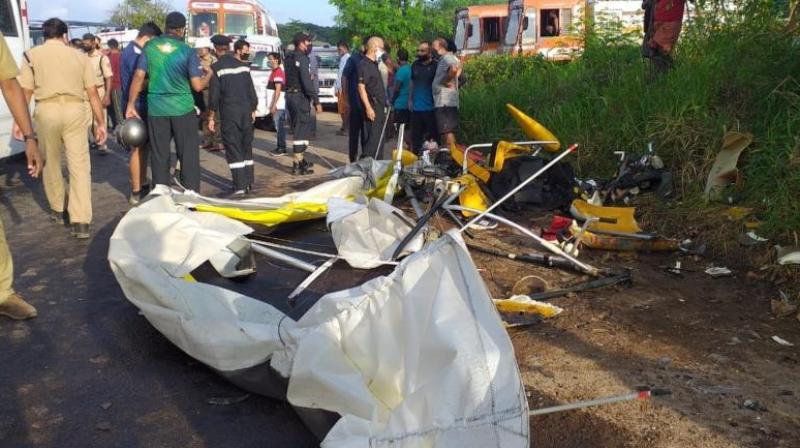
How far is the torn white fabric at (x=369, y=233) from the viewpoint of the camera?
4.91 meters

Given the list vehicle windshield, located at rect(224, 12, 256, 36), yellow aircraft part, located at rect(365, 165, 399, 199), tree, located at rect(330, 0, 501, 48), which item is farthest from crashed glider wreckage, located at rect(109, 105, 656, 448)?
tree, located at rect(330, 0, 501, 48)

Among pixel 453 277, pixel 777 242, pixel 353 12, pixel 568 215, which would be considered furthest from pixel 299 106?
pixel 353 12

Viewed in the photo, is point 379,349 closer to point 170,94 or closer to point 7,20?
point 170,94

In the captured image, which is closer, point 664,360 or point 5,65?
point 664,360

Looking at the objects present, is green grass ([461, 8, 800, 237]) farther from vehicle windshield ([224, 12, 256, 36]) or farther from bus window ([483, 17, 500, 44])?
vehicle windshield ([224, 12, 256, 36])

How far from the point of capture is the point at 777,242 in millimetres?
A: 5059

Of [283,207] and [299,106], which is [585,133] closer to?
[283,207]

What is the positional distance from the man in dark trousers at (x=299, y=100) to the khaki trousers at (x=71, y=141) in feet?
12.5

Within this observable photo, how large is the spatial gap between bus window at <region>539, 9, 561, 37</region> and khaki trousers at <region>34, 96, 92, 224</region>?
52.9ft

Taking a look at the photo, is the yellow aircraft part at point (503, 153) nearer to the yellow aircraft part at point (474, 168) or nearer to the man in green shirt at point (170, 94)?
the yellow aircraft part at point (474, 168)

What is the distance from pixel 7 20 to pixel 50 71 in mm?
4020

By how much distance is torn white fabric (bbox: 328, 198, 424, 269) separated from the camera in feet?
16.1

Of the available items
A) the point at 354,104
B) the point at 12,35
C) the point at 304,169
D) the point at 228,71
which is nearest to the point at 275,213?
the point at 228,71

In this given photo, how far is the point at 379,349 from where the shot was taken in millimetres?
2955
